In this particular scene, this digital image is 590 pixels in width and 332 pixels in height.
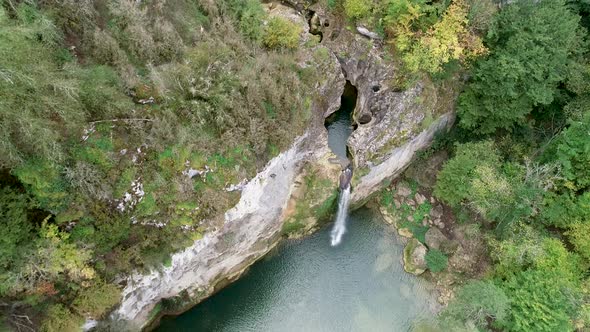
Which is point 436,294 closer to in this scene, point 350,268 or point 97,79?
point 350,268

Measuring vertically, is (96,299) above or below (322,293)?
above

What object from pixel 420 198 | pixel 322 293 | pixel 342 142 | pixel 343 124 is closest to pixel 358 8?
pixel 343 124

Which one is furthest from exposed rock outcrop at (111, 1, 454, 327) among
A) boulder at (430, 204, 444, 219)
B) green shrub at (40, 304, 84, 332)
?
boulder at (430, 204, 444, 219)

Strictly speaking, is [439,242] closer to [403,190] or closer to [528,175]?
[403,190]

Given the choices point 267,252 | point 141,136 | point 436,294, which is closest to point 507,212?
point 436,294

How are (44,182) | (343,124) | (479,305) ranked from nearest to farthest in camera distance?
(44,182)
(479,305)
(343,124)

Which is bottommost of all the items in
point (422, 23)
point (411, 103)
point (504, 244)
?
point (504, 244)
